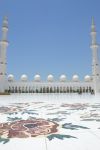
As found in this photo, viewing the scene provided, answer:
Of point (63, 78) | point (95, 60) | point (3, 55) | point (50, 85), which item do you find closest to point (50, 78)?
point (50, 85)

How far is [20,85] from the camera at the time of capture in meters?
24.7

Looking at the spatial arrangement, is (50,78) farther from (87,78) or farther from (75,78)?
(87,78)

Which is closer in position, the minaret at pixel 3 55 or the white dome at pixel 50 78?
the minaret at pixel 3 55

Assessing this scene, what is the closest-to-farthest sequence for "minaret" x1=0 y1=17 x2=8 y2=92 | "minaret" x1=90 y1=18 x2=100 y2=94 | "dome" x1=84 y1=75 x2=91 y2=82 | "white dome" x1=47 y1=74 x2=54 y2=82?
1. "minaret" x1=0 y1=17 x2=8 y2=92
2. "minaret" x1=90 y1=18 x2=100 y2=94
3. "white dome" x1=47 y1=74 x2=54 y2=82
4. "dome" x1=84 y1=75 x2=91 y2=82

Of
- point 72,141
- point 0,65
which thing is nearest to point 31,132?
point 72,141

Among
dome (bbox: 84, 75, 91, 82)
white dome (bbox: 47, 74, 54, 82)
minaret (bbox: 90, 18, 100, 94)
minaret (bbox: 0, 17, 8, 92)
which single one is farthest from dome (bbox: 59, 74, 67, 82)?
minaret (bbox: 0, 17, 8, 92)

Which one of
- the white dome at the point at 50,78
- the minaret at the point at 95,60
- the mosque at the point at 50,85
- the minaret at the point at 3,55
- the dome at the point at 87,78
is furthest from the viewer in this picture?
the dome at the point at 87,78

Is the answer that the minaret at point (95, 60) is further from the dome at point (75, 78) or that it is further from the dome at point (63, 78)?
the dome at point (63, 78)

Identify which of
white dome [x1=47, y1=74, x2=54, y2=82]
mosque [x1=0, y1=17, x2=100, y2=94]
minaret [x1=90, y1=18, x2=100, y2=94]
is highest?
minaret [x1=90, y1=18, x2=100, y2=94]

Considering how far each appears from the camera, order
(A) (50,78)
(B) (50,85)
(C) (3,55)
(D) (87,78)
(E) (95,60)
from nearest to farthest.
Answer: (C) (3,55) < (E) (95,60) < (B) (50,85) < (A) (50,78) < (D) (87,78)

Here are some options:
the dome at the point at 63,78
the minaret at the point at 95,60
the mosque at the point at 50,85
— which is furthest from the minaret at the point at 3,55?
the minaret at the point at 95,60

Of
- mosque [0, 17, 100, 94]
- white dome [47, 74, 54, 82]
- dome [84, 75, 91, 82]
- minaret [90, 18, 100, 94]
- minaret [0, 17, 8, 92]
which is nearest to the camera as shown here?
minaret [0, 17, 8, 92]

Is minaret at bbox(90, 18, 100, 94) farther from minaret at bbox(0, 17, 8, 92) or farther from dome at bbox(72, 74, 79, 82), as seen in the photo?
minaret at bbox(0, 17, 8, 92)

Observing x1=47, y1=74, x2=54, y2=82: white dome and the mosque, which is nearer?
the mosque
